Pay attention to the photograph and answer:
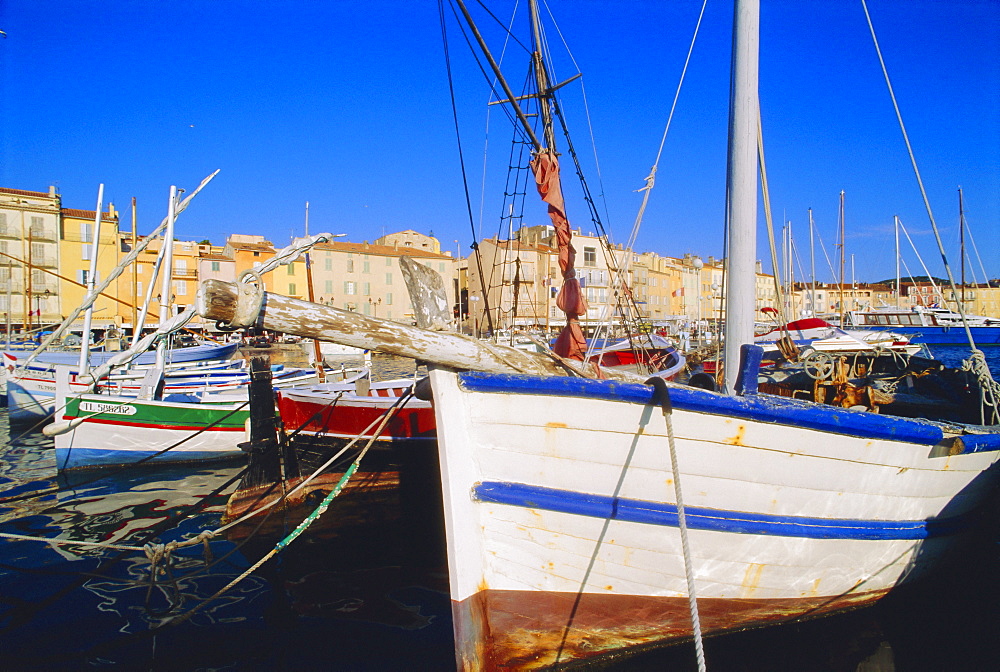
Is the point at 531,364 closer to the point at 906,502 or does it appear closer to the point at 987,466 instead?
the point at 906,502

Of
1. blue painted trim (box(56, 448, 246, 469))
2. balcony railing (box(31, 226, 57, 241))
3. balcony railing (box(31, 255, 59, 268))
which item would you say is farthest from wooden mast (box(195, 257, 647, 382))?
balcony railing (box(31, 226, 57, 241))

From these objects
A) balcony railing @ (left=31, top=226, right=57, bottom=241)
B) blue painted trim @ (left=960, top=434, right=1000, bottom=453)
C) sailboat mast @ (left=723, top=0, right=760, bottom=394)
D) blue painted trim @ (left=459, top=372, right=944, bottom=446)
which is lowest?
blue painted trim @ (left=960, top=434, right=1000, bottom=453)

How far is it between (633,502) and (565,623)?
1143mm

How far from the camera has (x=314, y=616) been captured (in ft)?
18.7

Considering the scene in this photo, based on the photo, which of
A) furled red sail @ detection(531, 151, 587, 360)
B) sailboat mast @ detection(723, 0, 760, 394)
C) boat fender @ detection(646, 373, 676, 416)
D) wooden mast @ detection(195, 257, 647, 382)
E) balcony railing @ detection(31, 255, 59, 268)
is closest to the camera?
wooden mast @ detection(195, 257, 647, 382)

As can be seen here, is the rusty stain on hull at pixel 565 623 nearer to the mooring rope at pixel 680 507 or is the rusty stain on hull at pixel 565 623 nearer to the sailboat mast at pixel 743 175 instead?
the mooring rope at pixel 680 507

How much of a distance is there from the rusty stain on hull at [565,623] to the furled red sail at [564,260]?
4760 millimetres

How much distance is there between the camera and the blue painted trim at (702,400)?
3.67 meters

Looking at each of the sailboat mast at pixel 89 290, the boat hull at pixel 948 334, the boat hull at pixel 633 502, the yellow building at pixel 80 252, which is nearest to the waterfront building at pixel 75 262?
the yellow building at pixel 80 252

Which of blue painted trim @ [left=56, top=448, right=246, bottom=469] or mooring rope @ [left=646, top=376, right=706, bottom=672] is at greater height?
mooring rope @ [left=646, top=376, right=706, bottom=672]

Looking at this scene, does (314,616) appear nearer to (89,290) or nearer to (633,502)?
(633,502)

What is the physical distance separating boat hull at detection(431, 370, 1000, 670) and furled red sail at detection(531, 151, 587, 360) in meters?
4.83

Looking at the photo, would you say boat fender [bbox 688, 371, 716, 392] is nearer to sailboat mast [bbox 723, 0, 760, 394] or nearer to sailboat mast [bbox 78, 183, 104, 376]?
sailboat mast [bbox 723, 0, 760, 394]

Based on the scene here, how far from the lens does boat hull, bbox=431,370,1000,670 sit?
381cm
